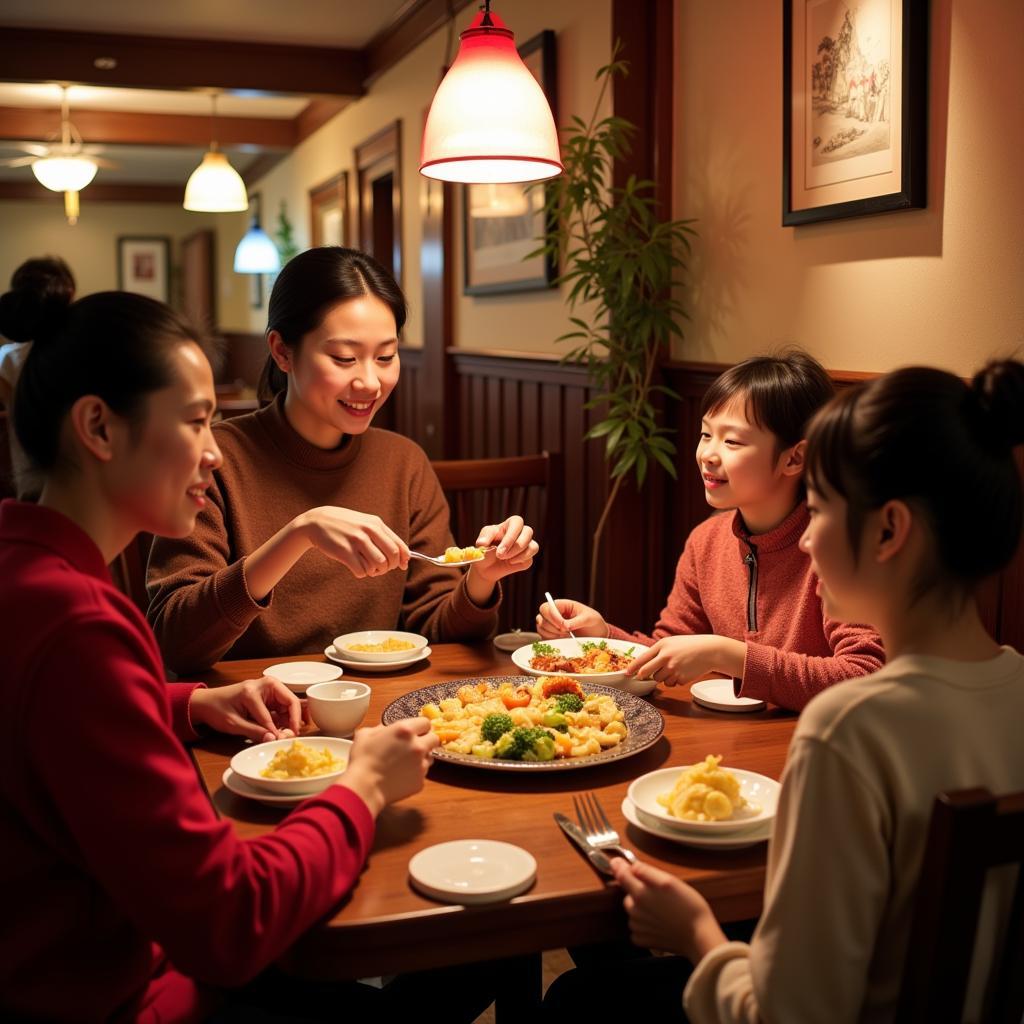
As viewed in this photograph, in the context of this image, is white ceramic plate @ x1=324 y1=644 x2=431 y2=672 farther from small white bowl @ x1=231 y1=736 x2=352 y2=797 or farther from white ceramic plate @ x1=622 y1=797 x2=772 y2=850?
white ceramic plate @ x1=622 y1=797 x2=772 y2=850

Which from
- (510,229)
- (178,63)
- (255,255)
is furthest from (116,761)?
(255,255)

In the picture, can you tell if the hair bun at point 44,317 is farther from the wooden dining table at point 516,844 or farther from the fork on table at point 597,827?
the fork on table at point 597,827

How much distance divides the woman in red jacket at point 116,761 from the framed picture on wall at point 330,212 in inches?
230

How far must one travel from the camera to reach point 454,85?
1930 millimetres

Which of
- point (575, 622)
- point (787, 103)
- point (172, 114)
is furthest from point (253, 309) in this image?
point (575, 622)

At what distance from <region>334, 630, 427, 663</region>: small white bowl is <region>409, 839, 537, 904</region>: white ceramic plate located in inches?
27.3

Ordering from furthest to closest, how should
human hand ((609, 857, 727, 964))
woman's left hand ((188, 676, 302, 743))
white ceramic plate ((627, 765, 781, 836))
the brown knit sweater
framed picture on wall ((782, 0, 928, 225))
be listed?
framed picture on wall ((782, 0, 928, 225)), the brown knit sweater, woman's left hand ((188, 676, 302, 743)), white ceramic plate ((627, 765, 781, 836)), human hand ((609, 857, 727, 964))

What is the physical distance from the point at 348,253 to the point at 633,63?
1.54 m

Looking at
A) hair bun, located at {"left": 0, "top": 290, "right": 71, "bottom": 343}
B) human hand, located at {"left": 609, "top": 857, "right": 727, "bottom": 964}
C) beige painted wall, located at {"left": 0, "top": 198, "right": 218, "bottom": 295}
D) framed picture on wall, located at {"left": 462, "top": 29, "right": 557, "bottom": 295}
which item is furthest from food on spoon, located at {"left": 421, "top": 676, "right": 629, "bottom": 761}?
beige painted wall, located at {"left": 0, "top": 198, "right": 218, "bottom": 295}

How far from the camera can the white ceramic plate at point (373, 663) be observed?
1817 mm

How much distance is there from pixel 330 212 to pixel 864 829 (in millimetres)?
7061

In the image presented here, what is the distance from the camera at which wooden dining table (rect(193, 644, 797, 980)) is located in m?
1.02

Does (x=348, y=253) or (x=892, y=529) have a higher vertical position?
(x=348, y=253)

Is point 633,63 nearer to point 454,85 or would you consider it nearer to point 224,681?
point 454,85
